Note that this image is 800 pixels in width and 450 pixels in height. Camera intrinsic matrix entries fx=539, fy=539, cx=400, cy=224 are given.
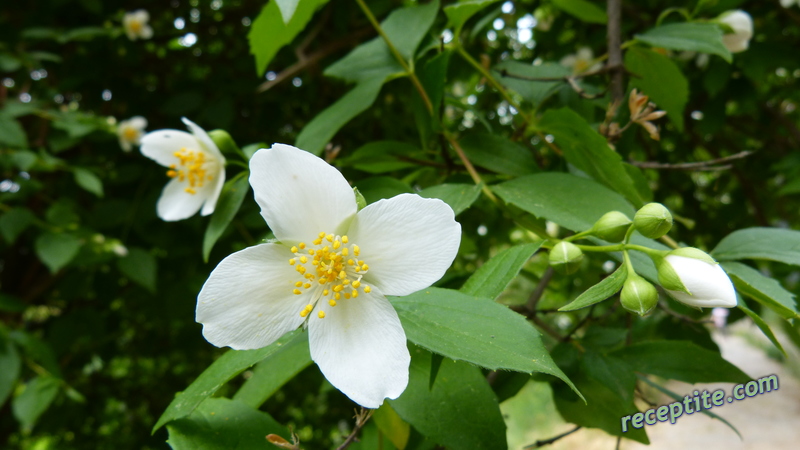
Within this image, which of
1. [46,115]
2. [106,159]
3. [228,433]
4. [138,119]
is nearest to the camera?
[228,433]

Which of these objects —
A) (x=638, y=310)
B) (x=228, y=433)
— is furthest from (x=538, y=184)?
(x=228, y=433)

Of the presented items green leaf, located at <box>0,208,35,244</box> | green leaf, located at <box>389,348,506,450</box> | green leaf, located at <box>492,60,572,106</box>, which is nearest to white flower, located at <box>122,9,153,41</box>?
green leaf, located at <box>0,208,35,244</box>

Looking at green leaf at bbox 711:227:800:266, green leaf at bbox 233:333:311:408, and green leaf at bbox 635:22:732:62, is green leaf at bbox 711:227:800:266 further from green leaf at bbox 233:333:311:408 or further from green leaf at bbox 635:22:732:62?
green leaf at bbox 233:333:311:408

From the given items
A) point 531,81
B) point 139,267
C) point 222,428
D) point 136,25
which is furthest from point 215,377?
point 136,25

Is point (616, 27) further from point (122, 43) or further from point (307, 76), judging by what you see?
point (122, 43)

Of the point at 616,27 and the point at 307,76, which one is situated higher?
the point at 616,27

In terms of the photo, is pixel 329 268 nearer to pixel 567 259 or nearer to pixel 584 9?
pixel 567 259
